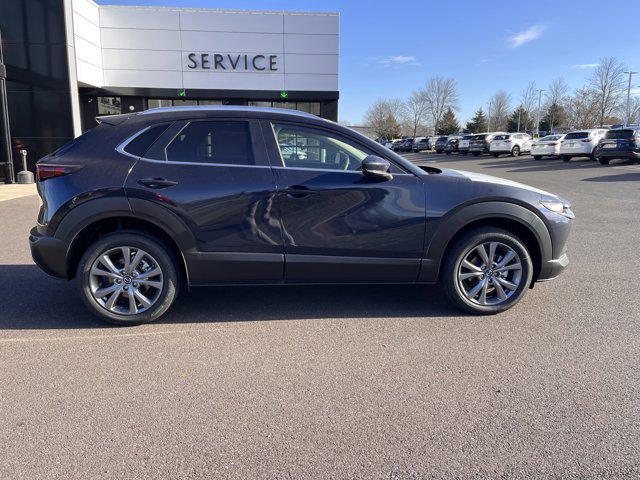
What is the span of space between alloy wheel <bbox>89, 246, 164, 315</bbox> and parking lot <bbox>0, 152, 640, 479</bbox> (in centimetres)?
24

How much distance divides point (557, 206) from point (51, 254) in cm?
443

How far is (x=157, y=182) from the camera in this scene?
158 inches

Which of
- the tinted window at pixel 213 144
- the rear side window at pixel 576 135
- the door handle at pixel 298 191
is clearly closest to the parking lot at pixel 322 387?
the door handle at pixel 298 191

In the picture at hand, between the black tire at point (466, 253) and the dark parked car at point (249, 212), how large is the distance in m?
0.01

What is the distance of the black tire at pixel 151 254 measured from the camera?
405 cm

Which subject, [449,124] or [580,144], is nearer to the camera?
[580,144]

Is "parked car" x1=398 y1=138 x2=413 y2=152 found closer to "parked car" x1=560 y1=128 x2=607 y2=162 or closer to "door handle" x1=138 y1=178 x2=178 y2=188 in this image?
"parked car" x1=560 y1=128 x2=607 y2=162

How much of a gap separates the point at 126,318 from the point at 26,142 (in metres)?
17.4

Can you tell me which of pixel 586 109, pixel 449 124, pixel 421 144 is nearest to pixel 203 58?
pixel 421 144

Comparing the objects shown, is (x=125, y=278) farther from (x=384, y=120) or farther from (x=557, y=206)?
(x=384, y=120)

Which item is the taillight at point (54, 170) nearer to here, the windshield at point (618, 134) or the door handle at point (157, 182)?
the door handle at point (157, 182)

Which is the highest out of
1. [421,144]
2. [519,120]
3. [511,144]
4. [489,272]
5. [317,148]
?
[519,120]

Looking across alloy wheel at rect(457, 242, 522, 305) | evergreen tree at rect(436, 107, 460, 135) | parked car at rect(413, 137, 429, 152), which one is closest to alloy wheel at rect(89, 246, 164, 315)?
alloy wheel at rect(457, 242, 522, 305)

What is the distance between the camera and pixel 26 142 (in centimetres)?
1827
